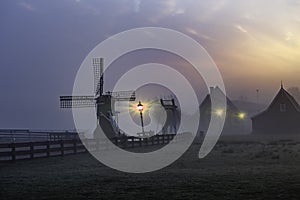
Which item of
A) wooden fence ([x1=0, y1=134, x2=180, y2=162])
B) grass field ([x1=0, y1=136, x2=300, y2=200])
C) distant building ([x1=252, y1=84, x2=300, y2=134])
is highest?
distant building ([x1=252, y1=84, x2=300, y2=134])

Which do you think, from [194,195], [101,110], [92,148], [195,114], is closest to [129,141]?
[92,148]

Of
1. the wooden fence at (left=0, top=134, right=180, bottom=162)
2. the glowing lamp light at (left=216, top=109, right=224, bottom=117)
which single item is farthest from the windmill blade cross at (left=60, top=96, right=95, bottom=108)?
the glowing lamp light at (left=216, top=109, right=224, bottom=117)

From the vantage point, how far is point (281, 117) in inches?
3059

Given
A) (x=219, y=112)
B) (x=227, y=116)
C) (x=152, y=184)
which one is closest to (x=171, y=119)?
(x=219, y=112)

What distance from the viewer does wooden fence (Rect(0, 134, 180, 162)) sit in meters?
23.9

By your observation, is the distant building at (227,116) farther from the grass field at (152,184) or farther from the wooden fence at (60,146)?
the grass field at (152,184)

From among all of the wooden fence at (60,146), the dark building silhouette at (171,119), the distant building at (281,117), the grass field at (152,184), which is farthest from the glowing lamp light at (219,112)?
the grass field at (152,184)

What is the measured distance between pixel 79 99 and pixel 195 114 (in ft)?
161

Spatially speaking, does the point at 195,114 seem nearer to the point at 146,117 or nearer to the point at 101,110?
the point at 146,117

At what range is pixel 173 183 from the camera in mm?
14367

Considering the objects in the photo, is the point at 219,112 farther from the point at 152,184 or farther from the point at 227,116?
the point at 152,184

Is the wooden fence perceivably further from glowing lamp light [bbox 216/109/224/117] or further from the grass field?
glowing lamp light [bbox 216/109/224/117]

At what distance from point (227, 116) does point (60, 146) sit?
7456cm

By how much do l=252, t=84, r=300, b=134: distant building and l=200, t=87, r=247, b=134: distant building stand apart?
16560 millimetres
